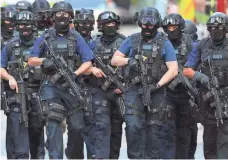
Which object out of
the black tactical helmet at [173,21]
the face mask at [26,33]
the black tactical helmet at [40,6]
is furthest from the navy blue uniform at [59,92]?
the black tactical helmet at [40,6]

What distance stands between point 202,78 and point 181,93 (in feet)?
4.19

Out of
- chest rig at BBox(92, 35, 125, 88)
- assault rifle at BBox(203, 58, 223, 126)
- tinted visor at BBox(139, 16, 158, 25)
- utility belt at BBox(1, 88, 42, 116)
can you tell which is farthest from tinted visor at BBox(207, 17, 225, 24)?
utility belt at BBox(1, 88, 42, 116)

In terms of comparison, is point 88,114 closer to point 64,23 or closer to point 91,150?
point 91,150

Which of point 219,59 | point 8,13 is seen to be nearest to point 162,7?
point 8,13

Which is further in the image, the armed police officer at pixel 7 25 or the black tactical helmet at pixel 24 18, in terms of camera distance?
the armed police officer at pixel 7 25

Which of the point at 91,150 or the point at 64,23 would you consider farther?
the point at 91,150

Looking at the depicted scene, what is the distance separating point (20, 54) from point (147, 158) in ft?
8.13

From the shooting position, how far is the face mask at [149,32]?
12.7 meters

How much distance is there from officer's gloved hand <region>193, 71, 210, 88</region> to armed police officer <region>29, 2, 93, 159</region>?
5.01ft

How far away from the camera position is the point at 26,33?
13.6 meters

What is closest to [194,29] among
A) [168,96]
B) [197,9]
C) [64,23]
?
[168,96]

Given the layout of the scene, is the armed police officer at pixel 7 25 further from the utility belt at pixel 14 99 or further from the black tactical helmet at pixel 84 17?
the utility belt at pixel 14 99

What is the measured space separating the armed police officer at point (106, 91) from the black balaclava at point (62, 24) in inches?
38.0

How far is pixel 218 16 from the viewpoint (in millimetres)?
12516
